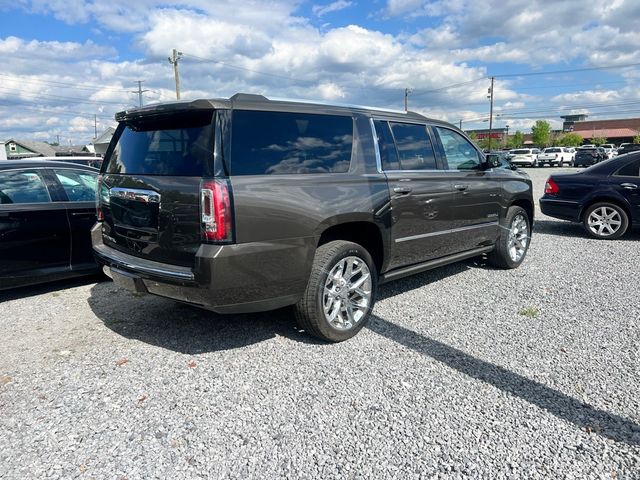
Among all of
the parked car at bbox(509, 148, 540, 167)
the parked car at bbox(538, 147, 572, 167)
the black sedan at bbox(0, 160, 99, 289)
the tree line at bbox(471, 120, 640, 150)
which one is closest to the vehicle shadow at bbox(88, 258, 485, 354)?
the black sedan at bbox(0, 160, 99, 289)

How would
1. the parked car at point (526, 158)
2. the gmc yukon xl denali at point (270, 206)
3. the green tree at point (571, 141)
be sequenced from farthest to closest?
the green tree at point (571, 141), the parked car at point (526, 158), the gmc yukon xl denali at point (270, 206)

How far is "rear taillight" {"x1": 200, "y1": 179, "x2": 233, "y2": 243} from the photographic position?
3086mm

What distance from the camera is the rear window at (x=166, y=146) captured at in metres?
3.24

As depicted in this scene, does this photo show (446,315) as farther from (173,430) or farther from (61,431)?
(61,431)

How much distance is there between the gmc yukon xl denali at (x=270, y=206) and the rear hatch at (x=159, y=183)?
0.01 metres

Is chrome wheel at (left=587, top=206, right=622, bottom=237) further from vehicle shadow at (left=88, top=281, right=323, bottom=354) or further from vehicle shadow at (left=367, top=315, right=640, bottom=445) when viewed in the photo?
vehicle shadow at (left=88, top=281, right=323, bottom=354)

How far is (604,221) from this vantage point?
27.5ft

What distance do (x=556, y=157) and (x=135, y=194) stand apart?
45499 mm

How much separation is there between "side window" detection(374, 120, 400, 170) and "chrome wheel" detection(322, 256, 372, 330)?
947 millimetres

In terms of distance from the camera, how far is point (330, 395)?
310 cm

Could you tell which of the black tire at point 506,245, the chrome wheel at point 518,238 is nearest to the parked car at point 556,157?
the chrome wheel at point 518,238

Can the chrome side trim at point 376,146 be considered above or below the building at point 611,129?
below

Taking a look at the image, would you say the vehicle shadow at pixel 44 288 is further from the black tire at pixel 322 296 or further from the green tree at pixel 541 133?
the green tree at pixel 541 133

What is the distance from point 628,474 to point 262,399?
2034 mm
